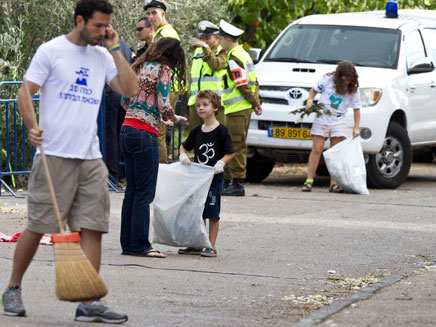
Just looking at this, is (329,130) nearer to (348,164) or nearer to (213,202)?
(348,164)

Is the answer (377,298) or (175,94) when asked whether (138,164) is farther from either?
(175,94)


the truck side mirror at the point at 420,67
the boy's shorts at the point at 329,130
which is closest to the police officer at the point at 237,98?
the boy's shorts at the point at 329,130

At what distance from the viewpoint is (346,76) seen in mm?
12344

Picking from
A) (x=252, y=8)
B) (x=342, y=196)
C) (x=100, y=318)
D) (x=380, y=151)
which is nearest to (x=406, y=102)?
(x=380, y=151)

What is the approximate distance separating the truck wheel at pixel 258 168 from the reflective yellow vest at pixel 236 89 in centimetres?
180

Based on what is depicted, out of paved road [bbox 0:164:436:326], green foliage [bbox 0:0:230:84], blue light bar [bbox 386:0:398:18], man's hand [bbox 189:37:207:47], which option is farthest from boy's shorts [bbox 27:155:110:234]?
blue light bar [bbox 386:0:398:18]

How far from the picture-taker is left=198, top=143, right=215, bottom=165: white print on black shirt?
8211mm

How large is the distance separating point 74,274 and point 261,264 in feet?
8.93

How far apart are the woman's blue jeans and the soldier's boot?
4.24 metres

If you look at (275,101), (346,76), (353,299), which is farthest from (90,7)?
(275,101)

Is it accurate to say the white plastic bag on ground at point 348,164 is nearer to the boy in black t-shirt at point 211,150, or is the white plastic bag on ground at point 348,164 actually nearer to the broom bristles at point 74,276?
the boy in black t-shirt at point 211,150

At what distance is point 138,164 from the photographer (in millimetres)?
7766

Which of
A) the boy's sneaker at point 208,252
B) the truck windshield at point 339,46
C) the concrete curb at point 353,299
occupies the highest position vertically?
the truck windshield at point 339,46

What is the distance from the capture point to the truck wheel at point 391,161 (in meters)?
13.1
